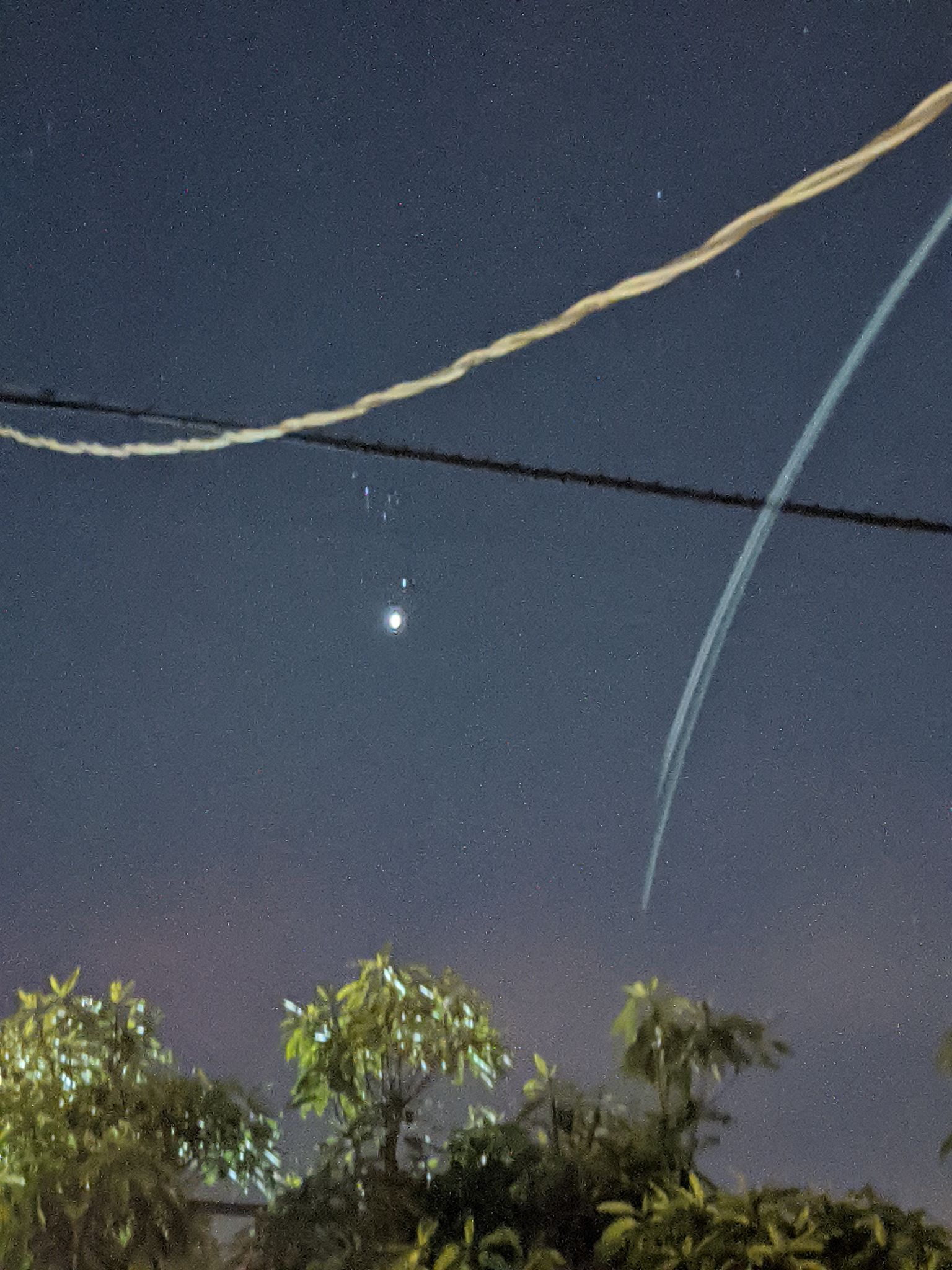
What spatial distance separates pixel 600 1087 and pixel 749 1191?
4.39 ft

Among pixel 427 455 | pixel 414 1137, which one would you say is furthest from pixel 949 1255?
pixel 427 455

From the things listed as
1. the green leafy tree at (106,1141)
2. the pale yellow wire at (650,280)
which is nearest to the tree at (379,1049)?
the green leafy tree at (106,1141)

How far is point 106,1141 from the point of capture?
5.93m

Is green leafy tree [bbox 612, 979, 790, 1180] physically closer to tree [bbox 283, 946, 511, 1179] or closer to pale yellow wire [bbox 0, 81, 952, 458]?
tree [bbox 283, 946, 511, 1179]

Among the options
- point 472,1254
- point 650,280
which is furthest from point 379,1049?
point 650,280

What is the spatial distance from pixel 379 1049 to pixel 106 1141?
149 centimetres

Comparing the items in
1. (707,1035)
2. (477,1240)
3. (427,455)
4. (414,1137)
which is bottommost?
(477,1240)

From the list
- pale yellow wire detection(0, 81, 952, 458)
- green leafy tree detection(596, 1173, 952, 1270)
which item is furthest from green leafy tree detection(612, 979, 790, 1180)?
pale yellow wire detection(0, 81, 952, 458)

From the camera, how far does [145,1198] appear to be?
5.96 meters

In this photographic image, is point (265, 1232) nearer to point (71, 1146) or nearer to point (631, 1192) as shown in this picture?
point (71, 1146)

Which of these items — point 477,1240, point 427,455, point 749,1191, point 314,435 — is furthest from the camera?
point 477,1240

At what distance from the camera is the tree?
6324 mm

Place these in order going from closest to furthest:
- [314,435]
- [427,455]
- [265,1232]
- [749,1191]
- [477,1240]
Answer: [427,455] < [314,435] < [749,1191] < [477,1240] < [265,1232]

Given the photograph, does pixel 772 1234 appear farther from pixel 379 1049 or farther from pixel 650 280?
pixel 650 280
